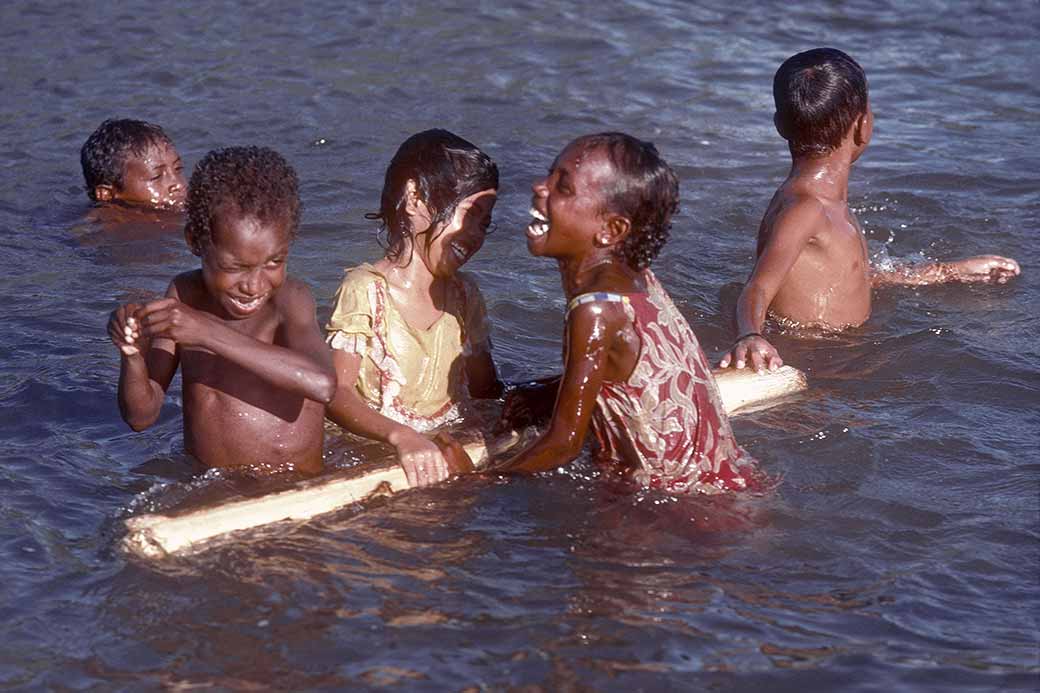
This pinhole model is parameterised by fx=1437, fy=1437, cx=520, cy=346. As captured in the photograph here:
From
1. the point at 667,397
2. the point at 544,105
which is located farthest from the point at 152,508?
the point at 544,105

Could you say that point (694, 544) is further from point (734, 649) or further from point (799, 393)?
point (799, 393)

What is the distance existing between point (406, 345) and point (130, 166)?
3.80m

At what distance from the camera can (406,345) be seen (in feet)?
16.6

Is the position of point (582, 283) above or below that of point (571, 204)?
below

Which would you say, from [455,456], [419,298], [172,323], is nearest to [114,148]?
[419,298]

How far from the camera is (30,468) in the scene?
505cm

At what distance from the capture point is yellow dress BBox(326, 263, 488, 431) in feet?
16.2

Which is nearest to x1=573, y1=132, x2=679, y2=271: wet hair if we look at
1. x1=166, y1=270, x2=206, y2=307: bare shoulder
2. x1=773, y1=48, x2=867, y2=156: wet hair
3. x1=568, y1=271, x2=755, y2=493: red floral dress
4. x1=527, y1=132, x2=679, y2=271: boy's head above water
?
x1=527, y1=132, x2=679, y2=271: boy's head above water

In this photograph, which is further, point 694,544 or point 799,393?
point 799,393

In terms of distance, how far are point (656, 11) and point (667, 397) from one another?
8300mm

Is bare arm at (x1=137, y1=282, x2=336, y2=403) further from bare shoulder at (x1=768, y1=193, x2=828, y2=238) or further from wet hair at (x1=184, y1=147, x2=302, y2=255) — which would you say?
bare shoulder at (x1=768, y1=193, x2=828, y2=238)

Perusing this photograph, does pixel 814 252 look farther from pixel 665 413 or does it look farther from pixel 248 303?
pixel 248 303

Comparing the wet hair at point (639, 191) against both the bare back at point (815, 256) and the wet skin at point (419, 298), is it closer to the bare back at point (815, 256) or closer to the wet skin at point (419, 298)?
the wet skin at point (419, 298)

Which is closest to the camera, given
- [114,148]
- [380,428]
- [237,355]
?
[237,355]
